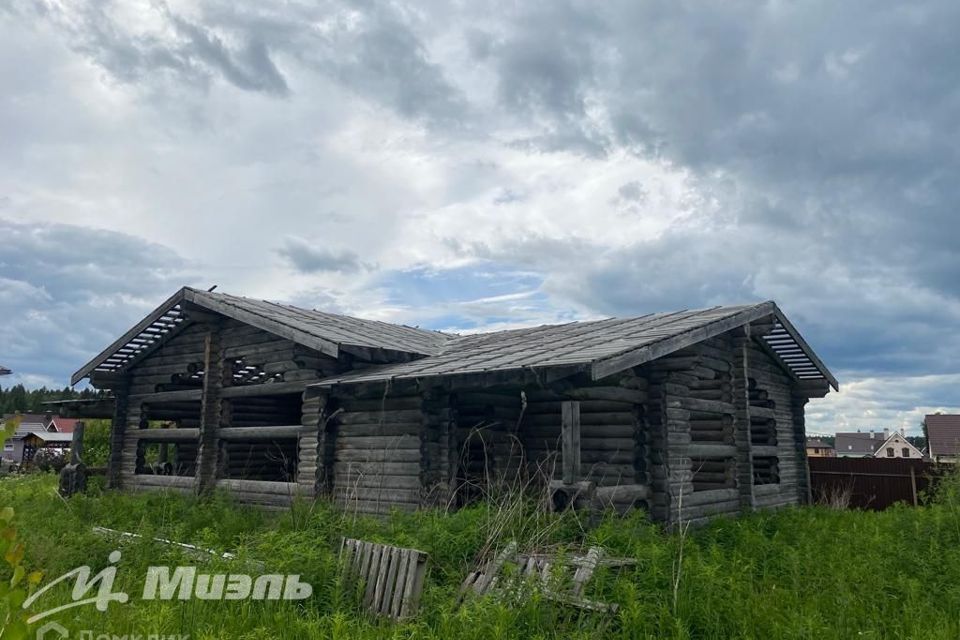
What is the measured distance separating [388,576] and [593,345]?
5.05 m

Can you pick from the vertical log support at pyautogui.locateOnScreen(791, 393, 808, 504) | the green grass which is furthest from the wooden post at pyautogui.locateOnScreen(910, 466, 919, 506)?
the green grass

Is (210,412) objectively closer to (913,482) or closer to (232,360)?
(232,360)

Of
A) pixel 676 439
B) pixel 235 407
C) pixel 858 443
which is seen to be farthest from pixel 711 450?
pixel 858 443

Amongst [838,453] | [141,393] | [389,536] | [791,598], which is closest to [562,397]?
[389,536]

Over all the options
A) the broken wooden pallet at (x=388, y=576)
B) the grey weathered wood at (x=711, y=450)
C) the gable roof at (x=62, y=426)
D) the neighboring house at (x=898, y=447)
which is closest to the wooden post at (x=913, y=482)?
the grey weathered wood at (x=711, y=450)

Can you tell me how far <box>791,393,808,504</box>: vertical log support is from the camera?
725 inches

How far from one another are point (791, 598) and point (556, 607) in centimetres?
258

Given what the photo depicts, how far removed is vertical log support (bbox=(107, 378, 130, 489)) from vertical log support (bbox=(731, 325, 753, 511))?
14294mm

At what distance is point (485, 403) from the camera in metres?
12.8

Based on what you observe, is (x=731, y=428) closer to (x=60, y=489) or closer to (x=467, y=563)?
(x=467, y=563)

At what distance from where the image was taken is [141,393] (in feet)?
58.1

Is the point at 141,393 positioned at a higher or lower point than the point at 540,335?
lower

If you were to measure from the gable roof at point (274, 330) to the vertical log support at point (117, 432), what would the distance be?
61 centimetres

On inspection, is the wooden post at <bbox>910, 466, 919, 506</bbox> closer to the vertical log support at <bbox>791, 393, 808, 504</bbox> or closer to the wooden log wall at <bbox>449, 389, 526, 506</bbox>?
the vertical log support at <bbox>791, 393, 808, 504</bbox>
